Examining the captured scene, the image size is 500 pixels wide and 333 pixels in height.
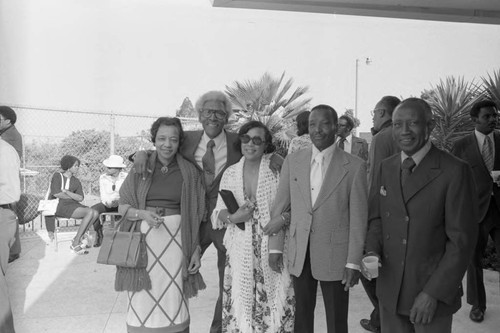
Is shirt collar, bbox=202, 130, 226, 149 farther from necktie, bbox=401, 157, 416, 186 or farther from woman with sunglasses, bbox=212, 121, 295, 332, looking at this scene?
necktie, bbox=401, 157, 416, 186

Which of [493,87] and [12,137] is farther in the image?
[493,87]

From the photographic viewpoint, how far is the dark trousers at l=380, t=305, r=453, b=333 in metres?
2.22

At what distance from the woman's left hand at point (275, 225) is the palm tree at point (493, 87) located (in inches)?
204

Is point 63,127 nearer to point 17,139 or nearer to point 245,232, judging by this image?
point 17,139

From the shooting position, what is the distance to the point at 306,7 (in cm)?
407

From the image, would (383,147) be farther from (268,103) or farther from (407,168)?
(268,103)

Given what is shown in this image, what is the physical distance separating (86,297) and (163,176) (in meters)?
2.47

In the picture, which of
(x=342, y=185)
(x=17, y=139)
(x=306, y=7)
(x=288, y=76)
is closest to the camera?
(x=342, y=185)

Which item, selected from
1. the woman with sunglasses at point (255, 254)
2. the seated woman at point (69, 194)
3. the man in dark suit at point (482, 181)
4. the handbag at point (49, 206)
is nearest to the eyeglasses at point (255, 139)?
the woman with sunglasses at point (255, 254)

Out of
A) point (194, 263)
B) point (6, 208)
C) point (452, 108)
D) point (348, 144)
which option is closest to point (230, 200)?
point (194, 263)

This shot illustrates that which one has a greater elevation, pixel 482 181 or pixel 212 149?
pixel 212 149

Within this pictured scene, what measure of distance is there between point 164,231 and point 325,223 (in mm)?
1087

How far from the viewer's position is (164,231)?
304 cm

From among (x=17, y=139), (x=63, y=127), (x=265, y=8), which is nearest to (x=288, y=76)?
(x=63, y=127)
